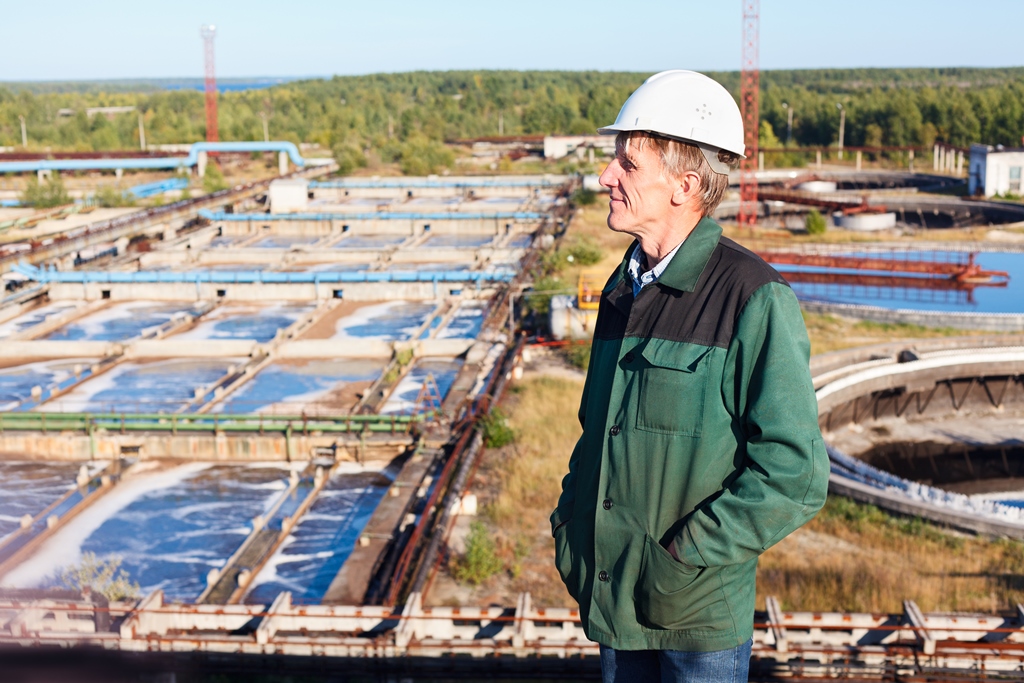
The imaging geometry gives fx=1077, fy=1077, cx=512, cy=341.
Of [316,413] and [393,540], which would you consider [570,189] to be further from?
[393,540]

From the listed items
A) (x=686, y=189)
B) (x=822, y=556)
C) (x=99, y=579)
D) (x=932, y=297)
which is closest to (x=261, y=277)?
(x=932, y=297)

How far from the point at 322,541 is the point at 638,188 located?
1038 centimetres

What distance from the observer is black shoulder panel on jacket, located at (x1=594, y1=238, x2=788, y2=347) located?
189cm

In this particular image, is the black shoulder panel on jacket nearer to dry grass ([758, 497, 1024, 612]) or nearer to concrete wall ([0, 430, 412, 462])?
dry grass ([758, 497, 1024, 612])

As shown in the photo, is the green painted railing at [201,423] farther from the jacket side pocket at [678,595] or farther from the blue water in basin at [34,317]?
the jacket side pocket at [678,595]

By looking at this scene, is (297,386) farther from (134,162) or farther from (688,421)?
(134,162)

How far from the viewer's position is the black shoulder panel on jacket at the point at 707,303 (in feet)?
6.19

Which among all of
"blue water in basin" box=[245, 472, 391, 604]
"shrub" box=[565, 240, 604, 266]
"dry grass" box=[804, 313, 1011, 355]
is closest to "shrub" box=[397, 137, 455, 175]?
"shrub" box=[565, 240, 604, 266]

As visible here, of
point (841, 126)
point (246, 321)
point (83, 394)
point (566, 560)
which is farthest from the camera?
point (841, 126)

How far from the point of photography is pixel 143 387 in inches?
675

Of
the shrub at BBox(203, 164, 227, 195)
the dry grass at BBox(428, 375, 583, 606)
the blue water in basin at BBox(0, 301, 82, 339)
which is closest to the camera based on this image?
the dry grass at BBox(428, 375, 583, 606)

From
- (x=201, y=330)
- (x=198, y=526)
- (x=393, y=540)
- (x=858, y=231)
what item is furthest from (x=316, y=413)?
(x=858, y=231)

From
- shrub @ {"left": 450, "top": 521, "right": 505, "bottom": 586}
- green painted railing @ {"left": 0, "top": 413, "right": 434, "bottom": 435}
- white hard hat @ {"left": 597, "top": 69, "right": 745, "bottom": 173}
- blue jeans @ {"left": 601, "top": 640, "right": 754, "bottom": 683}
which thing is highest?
white hard hat @ {"left": 597, "top": 69, "right": 745, "bottom": 173}

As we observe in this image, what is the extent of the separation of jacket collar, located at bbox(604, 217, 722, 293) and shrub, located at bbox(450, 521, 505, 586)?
8412mm
